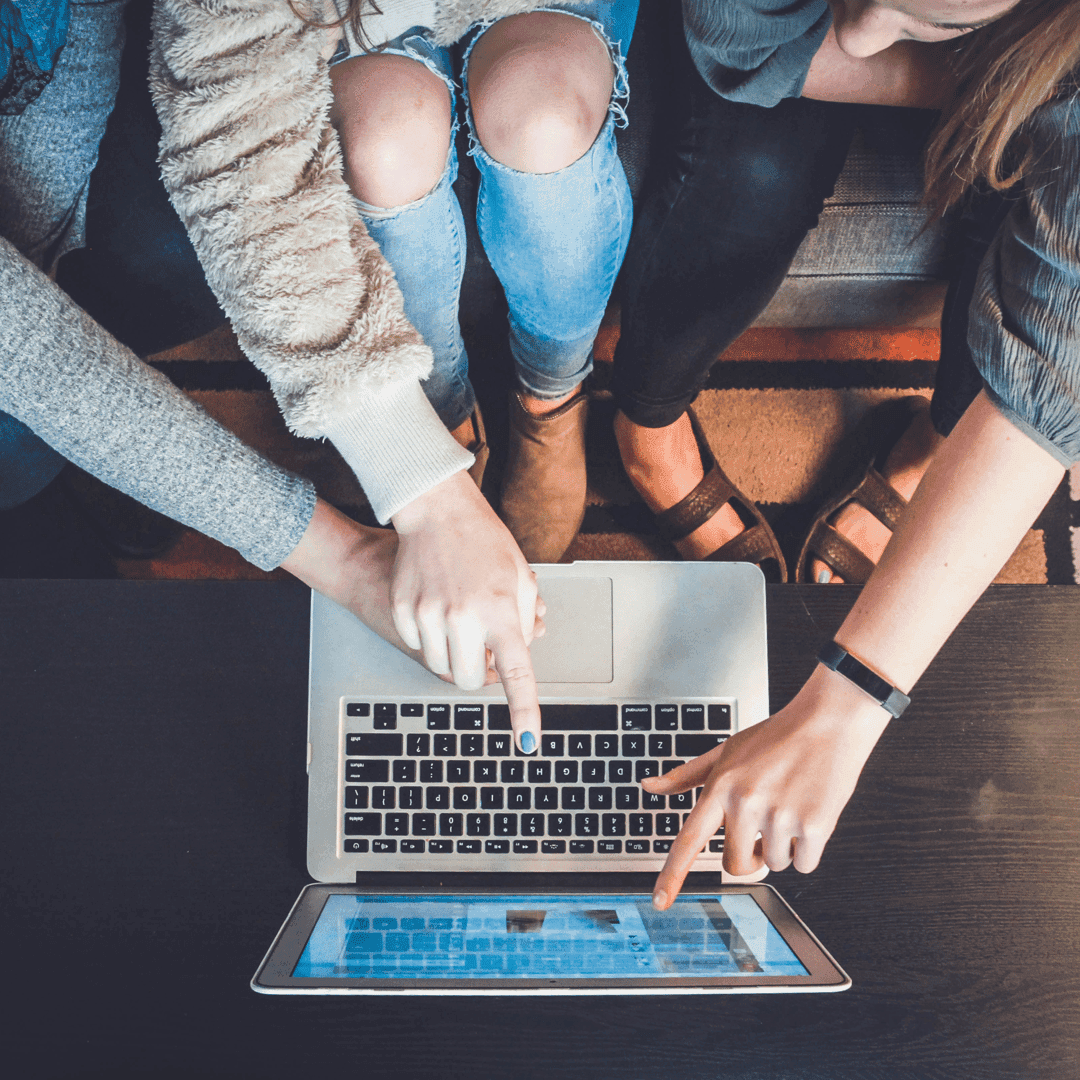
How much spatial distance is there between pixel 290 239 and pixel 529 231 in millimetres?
234

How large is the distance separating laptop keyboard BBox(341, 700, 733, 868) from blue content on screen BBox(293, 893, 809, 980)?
0.14 ft

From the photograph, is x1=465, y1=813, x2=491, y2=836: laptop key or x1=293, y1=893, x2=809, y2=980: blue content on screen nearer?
x1=293, y1=893, x2=809, y2=980: blue content on screen

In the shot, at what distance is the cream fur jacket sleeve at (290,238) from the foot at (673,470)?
0.50 m

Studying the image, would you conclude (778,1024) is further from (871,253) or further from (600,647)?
(871,253)

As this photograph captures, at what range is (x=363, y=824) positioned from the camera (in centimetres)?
62

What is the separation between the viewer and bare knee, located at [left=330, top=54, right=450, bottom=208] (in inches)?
25.0

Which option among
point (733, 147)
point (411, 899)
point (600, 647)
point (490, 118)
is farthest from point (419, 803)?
point (733, 147)

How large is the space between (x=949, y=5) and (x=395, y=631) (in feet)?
2.12

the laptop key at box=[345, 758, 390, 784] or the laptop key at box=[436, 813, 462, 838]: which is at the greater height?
the laptop key at box=[345, 758, 390, 784]

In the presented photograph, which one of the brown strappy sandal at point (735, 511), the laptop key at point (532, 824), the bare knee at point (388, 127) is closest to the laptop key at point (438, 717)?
the laptop key at point (532, 824)

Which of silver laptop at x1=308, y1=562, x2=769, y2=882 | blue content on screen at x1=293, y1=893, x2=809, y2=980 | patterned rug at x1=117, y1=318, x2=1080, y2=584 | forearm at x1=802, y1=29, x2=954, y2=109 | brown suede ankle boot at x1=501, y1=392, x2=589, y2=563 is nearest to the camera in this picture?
blue content on screen at x1=293, y1=893, x2=809, y2=980

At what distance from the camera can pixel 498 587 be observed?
1.87ft

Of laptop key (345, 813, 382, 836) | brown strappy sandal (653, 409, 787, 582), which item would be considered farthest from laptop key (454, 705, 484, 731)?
brown strappy sandal (653, 409, 787, 582)

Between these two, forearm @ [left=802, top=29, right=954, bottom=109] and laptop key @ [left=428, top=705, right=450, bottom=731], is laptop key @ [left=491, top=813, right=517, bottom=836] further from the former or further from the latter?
forearm @ [left=802, top=29, right=954, bottom=109]
